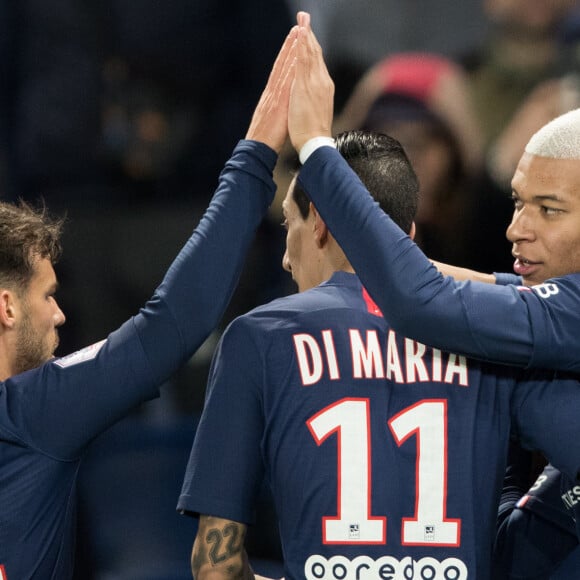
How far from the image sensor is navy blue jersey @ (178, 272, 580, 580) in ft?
7.18

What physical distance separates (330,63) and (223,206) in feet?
10.4

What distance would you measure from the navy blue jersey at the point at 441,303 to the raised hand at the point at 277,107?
0.27 m

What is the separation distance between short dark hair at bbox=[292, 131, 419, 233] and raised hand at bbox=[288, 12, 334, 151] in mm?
88

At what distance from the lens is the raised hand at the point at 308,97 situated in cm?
239

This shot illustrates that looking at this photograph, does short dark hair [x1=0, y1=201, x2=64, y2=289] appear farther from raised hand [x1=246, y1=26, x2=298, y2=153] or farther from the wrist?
→ the wrist

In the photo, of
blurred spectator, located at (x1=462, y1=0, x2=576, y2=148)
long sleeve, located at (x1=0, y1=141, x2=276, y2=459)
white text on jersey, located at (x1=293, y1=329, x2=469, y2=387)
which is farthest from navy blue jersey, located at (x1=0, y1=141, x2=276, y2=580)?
blurred spectator, located at (x1=462, y1=0, x2=576, y2=148)

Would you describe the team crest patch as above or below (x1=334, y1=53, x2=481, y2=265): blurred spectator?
below

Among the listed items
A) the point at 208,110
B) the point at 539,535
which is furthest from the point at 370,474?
the point at 208,110

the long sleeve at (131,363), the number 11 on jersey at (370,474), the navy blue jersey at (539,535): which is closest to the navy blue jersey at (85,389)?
the long sleeve at (131,363)

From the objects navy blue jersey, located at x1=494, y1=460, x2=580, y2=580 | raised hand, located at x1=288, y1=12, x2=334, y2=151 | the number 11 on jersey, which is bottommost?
navy blue jersey, located at x1=494, y1=460, x2=580, y2=580

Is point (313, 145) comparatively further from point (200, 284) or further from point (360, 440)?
point (360, 440)

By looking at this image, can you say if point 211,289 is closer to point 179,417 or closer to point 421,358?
point 421,358

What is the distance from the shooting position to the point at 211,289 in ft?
7.39

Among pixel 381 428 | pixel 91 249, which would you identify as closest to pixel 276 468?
pixel 381 428
